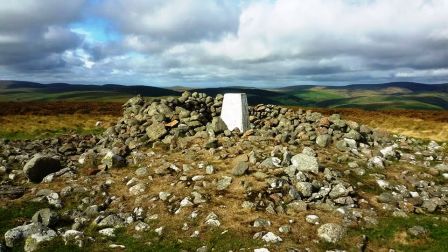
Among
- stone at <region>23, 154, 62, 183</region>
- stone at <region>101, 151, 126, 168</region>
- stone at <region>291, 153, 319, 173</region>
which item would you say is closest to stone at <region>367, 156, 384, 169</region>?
stone at <region>291, 153, 319, 173</region>

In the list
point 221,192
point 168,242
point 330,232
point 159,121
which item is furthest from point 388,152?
point 168,242

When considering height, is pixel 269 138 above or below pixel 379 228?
above

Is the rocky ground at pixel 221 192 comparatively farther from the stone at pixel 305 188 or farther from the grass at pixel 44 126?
the grass at pixel 44 126

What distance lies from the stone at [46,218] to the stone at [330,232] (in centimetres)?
987

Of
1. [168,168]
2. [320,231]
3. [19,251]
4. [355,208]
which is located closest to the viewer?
[19,251]

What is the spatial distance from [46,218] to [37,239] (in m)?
1.60

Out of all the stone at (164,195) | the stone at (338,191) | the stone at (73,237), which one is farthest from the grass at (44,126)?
the stone at (338,191)

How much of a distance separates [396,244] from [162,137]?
16070mm

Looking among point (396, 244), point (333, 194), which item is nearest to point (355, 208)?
point (333, 194)

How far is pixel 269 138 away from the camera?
81.9 feet

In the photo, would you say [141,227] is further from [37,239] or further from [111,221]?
[37,239]

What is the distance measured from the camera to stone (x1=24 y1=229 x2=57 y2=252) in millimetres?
13617

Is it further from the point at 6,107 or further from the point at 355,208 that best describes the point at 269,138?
the point at 6,107

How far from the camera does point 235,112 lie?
27.0 metres
